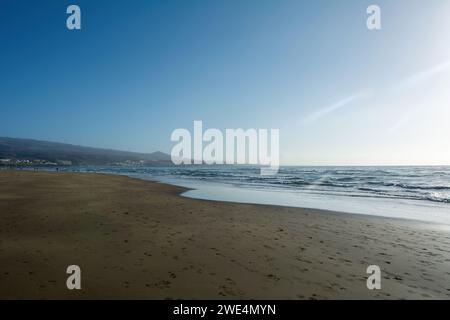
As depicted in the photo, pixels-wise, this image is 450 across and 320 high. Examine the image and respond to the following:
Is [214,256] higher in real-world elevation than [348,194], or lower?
higher

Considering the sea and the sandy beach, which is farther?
the sea

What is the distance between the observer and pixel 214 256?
7.54 m

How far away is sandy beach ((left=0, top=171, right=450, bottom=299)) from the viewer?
18.2 ft

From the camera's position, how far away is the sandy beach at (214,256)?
556 centimetres

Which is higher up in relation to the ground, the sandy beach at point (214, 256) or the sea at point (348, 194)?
the sandy beach at point (214, 256)

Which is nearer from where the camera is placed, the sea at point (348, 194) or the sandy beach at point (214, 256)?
the sandy beach at point (214, 256)

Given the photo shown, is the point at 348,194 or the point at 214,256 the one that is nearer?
the point at 214,256

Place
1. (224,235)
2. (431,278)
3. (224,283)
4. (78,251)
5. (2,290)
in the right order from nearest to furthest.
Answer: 1. (2,290)
2. (224,283)
3. (431,278)
4. (78,251)
5. (224,235)

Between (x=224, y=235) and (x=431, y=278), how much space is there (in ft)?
19.0

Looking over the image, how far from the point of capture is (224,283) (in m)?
5.83

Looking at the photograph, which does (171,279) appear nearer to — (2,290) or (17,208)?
(2,290)

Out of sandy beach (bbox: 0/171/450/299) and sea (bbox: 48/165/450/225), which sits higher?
sandy beach (bbox: 0/171/450/299)
